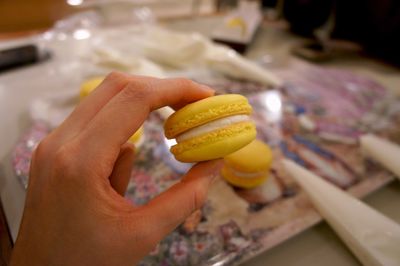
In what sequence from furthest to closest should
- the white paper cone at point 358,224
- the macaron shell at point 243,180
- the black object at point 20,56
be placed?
the black object at point 20,56 < the macaron shell at point 243,180 < the white paper cone at point 358,224

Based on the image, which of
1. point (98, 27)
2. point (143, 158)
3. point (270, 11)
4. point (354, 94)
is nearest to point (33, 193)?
point (143, 158)

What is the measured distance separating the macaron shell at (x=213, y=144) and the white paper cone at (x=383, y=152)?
339 millimetres

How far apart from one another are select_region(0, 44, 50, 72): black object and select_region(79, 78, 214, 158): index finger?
664mm

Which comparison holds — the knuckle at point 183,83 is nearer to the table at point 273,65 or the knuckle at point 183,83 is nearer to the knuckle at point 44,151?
the knuckle at point 44,151

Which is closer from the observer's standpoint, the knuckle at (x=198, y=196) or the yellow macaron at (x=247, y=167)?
A: the knuckle at (x=198, y=196)

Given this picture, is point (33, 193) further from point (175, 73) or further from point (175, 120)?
point (175, 73)

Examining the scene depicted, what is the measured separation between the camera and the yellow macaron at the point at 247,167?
0.47 metres

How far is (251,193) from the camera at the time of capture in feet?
1.61

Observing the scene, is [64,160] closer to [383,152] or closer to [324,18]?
[383,152]

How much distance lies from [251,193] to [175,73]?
447 mm

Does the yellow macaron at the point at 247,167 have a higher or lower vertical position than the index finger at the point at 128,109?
lower

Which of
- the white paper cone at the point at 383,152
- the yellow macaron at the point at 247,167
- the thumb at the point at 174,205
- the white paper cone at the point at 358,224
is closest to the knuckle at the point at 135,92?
the thumb at the point at 174,205

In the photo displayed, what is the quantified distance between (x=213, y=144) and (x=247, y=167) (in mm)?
164

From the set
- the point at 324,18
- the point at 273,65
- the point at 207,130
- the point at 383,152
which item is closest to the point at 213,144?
the point at 207,130
